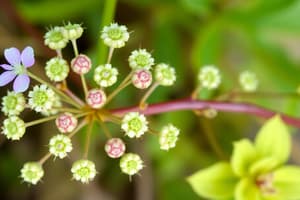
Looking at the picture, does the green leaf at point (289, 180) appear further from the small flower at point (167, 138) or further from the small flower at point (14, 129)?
the small flower at point (14, 129)

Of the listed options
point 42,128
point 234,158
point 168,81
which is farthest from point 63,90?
point 42,128

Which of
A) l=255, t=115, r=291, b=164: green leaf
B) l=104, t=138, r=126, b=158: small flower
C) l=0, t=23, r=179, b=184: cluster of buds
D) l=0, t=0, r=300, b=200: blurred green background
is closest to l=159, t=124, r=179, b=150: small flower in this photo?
l=0, t=23, r=179, b=184: cluster of buds

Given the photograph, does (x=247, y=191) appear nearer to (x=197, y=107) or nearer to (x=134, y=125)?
(x=197, y=107)

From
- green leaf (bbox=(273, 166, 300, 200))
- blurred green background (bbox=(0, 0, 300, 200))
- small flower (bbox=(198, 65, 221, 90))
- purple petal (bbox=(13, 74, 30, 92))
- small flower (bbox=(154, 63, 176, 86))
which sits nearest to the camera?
purple petal (bbox=(13, 74, 30, 92))

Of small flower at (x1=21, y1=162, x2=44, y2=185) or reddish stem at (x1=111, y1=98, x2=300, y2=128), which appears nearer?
small flower at (x1=21, y1=162, x2=44, y2=185)

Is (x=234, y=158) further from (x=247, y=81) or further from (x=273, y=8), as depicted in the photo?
(x=273, y=8)

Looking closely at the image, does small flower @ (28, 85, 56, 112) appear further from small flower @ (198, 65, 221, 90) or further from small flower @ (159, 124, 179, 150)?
small flower @ (198, 65, 221, 90)

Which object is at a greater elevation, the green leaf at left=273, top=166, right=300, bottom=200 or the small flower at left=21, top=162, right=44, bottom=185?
the green leaf at left=273, top=166, right=300, bottom=200
